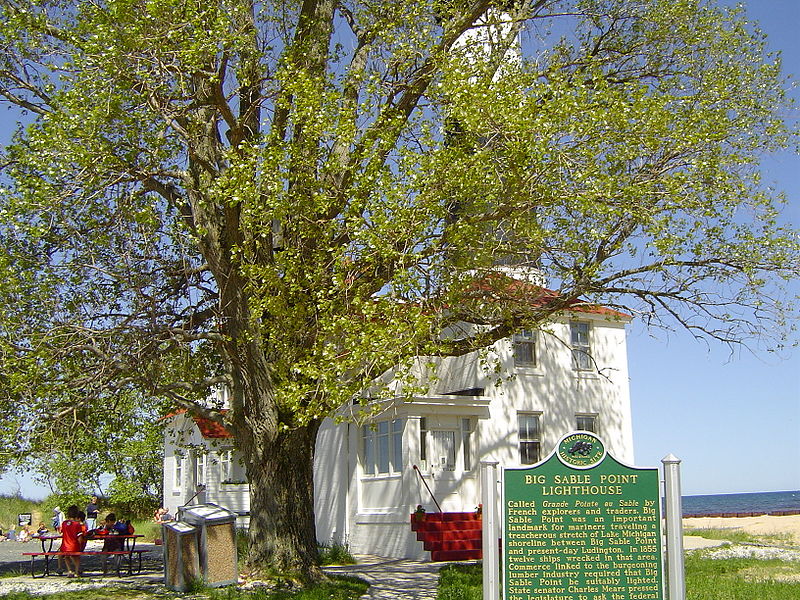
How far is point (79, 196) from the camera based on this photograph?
43.9 feet

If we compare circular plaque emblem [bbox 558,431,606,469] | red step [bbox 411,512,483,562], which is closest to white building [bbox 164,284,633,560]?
red step [bbox 411,512,483,562]

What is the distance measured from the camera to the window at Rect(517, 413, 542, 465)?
23859 millimetres

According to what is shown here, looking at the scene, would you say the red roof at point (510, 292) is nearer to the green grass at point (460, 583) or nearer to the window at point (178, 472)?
the green grass at point (460, 583)

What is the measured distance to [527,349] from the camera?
24.7 metres

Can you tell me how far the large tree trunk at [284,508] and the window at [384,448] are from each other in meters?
6.95

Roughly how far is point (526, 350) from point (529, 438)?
2558 mm

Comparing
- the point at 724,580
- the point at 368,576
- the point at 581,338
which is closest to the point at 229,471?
the point at 581,338

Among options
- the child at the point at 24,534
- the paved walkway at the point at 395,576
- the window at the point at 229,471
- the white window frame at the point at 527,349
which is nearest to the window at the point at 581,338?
the white window frame at the point at 527,349

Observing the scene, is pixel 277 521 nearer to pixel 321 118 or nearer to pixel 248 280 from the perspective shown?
pixel 248 280

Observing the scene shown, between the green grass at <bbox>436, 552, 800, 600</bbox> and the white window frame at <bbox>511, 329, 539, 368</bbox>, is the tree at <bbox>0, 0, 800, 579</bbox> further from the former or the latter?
the white window frame at <bbox>511, 329, 539, 368</bbox>

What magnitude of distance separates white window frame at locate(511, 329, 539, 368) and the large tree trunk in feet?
34.3

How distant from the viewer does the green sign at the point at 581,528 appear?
7949 mm

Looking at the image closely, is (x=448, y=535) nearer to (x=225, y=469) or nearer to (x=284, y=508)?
(x=284, y=508)

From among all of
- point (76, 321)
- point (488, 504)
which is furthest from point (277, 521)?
point (488, 504)
